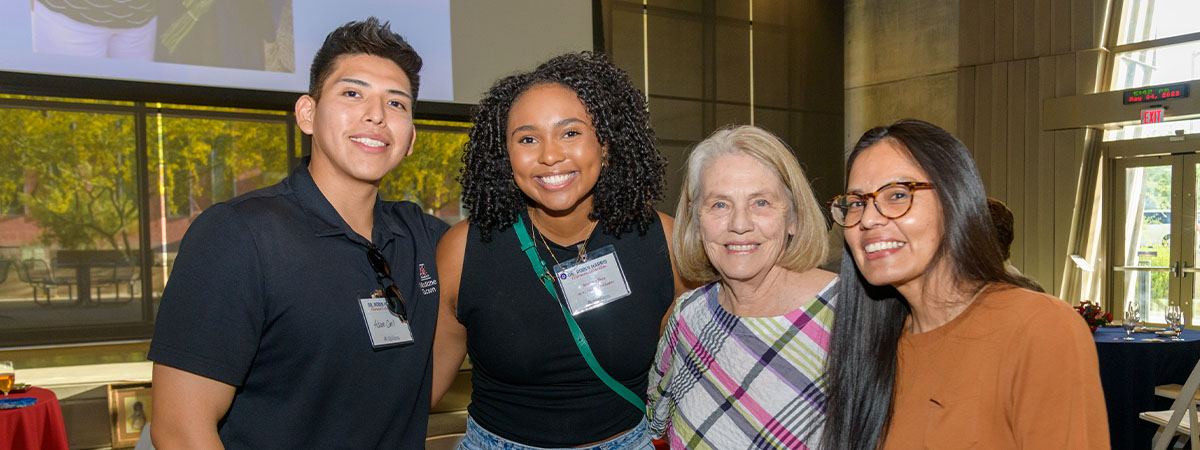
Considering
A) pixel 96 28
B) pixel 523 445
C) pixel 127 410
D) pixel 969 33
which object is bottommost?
pixel 127 410

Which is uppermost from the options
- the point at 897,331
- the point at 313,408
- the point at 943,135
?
the point at 943,135

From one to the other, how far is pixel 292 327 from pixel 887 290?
3.84 ft

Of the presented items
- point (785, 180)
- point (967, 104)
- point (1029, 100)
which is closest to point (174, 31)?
point (785, 180)

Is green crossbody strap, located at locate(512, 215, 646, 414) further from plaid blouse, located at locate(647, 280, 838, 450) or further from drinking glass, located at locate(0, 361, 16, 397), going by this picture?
drinking glass, located at locate(0, 361, 16, 397)

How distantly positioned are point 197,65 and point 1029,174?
30.2 ft

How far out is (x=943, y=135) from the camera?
1251mm

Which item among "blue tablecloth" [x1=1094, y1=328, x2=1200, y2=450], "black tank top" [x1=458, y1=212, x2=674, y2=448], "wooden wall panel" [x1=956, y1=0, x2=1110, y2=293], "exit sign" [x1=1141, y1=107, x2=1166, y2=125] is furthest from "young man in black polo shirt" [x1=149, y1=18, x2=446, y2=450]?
"wooden wall panel" [x1=956, y1=0, x2=1110, y2=293]

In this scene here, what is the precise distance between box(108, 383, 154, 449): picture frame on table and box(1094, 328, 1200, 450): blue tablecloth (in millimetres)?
6965

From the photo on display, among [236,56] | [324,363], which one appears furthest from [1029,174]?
[324,363]

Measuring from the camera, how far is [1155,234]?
8.52 m

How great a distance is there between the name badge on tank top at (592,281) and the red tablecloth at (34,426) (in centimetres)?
365

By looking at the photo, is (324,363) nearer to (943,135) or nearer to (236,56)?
(943,135)

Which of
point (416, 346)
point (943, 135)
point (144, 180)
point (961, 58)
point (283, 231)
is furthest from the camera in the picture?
point (961, 58)

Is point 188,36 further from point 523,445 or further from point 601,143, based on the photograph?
point 523,445
